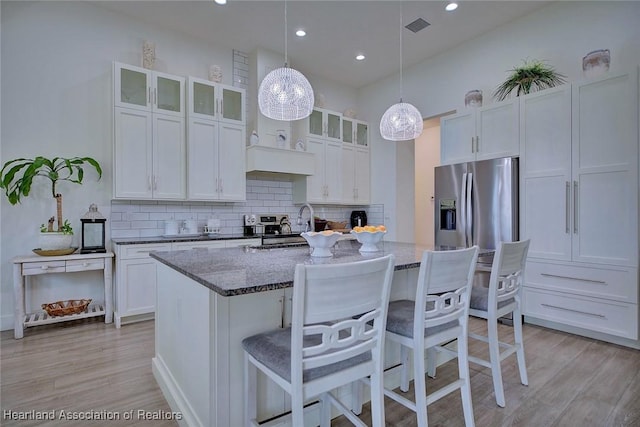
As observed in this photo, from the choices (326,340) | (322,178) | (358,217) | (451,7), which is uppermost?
(451,7)

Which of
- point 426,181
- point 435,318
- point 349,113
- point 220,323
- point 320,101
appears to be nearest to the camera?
point 220,323

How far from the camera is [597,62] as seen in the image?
9.36 feet

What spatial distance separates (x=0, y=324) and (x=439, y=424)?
151 inches

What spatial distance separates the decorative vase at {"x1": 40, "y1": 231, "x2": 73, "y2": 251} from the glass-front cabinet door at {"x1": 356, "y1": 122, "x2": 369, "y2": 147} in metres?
4.03

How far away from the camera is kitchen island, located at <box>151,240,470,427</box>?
138 centimetres

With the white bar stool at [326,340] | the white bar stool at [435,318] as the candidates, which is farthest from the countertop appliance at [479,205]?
the white bar stool at [326,340]

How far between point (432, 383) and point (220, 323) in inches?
59.8

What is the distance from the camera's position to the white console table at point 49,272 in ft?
9.44

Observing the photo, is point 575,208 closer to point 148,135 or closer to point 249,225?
point 249,225

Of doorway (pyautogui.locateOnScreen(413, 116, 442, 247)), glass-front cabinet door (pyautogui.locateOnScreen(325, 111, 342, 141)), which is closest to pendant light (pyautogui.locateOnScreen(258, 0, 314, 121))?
glass-front cabinet door (pyautogui.locateOnScreen(325, 111, 342, 141))

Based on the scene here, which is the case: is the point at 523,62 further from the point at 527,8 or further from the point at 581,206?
the point at 581,206

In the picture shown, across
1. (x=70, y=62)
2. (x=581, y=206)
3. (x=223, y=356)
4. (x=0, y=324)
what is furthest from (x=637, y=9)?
(x=0, y=324)

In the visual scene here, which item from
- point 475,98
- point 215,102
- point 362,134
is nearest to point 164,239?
point 215,102

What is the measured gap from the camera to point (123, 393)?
2025 millimetres
